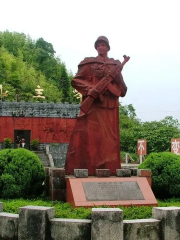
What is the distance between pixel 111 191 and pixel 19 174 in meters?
2.22

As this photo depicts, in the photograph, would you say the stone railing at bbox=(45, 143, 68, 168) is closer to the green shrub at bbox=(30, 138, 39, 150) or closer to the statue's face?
the green shrub at bbox=(30, 138, 39, 150)

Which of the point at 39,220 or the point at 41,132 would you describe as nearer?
the point at 39,220

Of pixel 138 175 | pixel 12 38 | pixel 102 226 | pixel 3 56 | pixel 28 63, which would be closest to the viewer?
pixel 102 226

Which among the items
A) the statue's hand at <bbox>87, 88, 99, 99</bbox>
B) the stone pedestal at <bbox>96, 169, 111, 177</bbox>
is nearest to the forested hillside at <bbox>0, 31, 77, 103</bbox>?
the statue's hand at <bbox>87, 88, 99, 99</bbox>

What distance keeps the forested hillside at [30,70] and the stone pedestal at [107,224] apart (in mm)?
31833

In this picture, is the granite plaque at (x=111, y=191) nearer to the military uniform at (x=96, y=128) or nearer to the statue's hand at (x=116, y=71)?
the military uniform at (x=96, y=128)

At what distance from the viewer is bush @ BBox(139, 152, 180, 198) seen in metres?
8.46

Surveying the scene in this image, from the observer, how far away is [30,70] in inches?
1940

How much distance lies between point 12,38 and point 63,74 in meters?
14.5

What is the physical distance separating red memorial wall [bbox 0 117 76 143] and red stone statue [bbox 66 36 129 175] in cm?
1985

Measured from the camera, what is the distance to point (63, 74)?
173 feet

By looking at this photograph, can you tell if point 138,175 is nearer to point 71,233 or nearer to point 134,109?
point 71,233

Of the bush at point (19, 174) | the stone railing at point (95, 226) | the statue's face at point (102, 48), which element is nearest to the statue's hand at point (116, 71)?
the statue's face at point (102, 48)

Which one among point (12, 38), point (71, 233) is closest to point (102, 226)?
point (71, 233)
